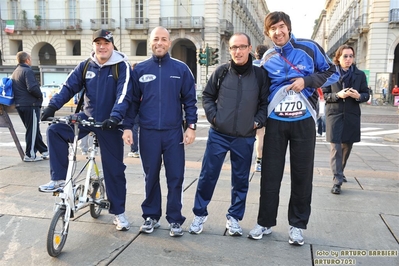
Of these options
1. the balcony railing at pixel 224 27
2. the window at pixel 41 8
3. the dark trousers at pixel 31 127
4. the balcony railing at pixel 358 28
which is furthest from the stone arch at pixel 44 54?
the dark trousers at pixel 31 127

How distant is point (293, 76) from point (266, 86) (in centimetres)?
28

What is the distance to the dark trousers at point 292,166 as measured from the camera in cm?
341

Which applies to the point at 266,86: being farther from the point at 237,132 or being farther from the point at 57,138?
the point at 57,138

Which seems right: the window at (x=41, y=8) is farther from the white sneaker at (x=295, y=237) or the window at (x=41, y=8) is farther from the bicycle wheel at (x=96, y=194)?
the white sneaker at (x=295, y=237)

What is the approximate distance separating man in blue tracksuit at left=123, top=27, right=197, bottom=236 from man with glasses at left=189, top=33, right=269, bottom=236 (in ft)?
0.71

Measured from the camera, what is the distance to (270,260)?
3102 mm

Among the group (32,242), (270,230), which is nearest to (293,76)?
(270,230)

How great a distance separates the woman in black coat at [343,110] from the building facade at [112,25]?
97.3ft

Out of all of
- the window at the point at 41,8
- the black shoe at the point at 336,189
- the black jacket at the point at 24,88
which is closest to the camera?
the black shoe at the point at 336,189

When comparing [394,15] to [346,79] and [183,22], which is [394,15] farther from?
[346,79]

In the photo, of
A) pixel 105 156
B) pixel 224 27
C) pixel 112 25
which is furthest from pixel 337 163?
pixel 112 25

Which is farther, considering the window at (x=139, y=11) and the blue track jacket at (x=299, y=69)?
the window at (x=139, y=11)

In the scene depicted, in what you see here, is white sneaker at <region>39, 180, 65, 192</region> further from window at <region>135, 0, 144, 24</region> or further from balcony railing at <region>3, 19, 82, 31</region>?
balcony railing at <region>3, 19, 82, 31</region>

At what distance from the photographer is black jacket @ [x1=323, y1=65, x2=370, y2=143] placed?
506cm
